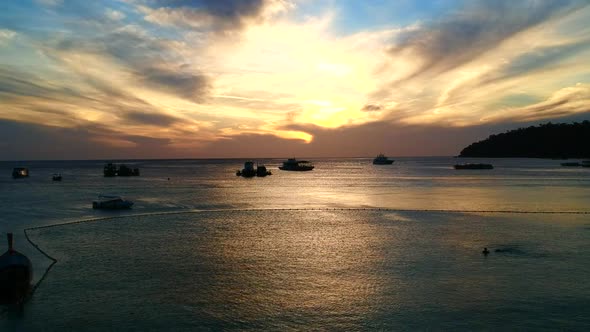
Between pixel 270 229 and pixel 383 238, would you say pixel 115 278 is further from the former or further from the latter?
pixel 383 238

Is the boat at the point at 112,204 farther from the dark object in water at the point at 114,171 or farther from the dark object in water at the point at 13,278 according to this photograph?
the dark object in water at the point at 114,171

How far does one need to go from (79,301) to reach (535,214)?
139ft

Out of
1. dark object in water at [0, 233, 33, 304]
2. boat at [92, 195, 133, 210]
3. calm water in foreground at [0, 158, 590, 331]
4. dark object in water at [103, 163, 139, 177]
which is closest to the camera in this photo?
Result: calm water in foreground at [0, 158, 590, 331]

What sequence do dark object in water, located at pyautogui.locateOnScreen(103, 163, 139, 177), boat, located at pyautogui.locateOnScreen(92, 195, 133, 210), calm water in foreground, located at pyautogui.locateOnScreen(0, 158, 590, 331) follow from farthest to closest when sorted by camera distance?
dark object in water, located at pyautogui.locateOnScreen(103, 163, 139, 177) < boat, located at pyautogui.locateOnScreen(92, 195, 133, 210) < calm water in foreground, located at pyautogui.locateOnScreen(0, 158, 590, 331)

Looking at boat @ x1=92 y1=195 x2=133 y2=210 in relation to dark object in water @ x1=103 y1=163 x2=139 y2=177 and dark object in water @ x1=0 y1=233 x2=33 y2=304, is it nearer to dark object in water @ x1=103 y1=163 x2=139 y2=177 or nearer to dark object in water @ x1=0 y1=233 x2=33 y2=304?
dark object in water @ x1=0 y1=233 x2=33 y2=304

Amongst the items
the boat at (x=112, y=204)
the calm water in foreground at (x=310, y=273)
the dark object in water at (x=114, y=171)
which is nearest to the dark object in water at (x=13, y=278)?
the calm water in foreground at (x=310, y=273)

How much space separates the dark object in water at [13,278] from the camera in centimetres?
1784

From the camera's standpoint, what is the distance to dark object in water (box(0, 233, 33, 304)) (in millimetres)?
17844

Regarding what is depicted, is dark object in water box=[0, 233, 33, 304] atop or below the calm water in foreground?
atop

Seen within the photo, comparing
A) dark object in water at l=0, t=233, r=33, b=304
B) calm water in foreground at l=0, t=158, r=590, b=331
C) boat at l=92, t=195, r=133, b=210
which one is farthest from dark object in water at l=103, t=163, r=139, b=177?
dark object in water at l=0, t=233, r=33, b=304

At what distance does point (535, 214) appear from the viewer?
42844 millimetres

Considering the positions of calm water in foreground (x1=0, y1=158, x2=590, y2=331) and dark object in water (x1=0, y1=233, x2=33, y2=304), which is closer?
calm water in foreground (x1=0, y1=158, x2=590, y2=331)

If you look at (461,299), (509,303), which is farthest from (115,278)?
(509,303)

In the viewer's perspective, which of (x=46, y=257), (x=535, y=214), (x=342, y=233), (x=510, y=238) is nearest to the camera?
(x=46, y=257)
